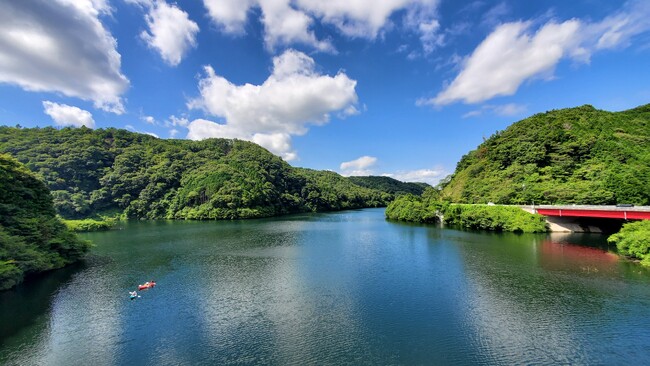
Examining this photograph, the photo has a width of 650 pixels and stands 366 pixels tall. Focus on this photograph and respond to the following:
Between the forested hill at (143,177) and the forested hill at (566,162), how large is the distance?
66099 mm

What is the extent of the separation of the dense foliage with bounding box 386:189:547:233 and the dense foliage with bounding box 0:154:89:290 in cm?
6055

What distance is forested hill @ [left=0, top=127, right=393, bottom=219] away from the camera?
98875 mm

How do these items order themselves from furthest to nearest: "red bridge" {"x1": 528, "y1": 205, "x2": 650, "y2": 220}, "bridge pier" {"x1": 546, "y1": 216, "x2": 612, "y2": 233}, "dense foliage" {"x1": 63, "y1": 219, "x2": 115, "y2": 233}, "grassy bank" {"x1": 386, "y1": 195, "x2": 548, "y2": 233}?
"dense foliage" {"x1": 63, "y1": 219, "x2": 115, "y2": 233}
"grassy bank" {"x1": 386, "y1": 195, "x2": 548, "y2": 233}
"bridge pier" {"x1": 546, "y1": 216, "x2": 612, "y2": 233}
"red bridge" {"x1": 528, "y1": 205, "x2": 650, "y2": 220}

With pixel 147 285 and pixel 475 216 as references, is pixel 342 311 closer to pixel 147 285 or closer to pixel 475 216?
pixel 147 285

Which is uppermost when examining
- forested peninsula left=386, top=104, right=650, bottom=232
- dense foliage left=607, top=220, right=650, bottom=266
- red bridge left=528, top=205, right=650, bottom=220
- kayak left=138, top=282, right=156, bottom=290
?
forested peninsula left=386, top=104, right=650, bottom=232

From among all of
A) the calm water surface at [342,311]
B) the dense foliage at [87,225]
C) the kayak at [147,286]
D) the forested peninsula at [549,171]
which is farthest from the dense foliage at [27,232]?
the forested peninsula at [549,171]

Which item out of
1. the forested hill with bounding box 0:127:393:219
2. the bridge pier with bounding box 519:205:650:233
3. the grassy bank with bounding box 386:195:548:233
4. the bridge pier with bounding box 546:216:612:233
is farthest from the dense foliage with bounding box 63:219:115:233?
the bridge pier with bounding box 546:216:612:233

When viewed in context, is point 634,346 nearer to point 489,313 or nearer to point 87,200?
point 489,313

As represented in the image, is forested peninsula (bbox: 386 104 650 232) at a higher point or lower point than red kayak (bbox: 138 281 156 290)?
higher

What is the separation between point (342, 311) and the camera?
20.6 metres

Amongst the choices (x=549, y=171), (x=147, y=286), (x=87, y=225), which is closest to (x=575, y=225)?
(x=549, y=171)

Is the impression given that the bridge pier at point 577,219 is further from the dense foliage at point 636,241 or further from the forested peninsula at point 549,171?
the dense foliage at point 636,241

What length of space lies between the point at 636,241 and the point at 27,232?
5858 centimetres

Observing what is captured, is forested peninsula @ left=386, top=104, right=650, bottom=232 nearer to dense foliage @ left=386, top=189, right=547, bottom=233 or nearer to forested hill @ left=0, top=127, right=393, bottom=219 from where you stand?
dense foliage @ left=386, top=189, right=547, bottom=233
